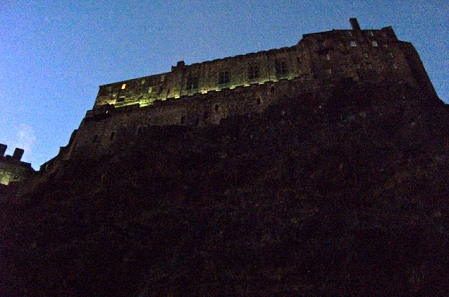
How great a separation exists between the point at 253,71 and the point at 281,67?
11.3 ft

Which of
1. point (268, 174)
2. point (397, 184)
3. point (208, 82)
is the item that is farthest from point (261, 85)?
point (397, 184)

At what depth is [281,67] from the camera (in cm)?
4591

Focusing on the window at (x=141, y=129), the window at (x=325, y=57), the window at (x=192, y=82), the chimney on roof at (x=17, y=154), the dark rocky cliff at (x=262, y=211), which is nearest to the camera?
the dark rocky cliff at (x=262, y=211)

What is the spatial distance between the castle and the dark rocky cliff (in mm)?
3005

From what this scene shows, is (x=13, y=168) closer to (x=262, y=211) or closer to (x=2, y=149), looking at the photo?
(x=2, y=149)

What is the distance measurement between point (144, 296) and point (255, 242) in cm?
828

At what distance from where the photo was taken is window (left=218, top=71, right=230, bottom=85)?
47.0 m

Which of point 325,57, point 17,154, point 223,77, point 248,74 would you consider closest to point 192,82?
point 223,77

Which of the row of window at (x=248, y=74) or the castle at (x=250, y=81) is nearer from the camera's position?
the castle at (x=250, y=81)

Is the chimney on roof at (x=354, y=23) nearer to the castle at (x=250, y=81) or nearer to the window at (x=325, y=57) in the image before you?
the castle at (x=250, y=81)

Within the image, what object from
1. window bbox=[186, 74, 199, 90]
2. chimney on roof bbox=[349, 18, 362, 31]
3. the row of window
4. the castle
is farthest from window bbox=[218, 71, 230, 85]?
chimney on roof bbox=[349, 18, 362, 31]

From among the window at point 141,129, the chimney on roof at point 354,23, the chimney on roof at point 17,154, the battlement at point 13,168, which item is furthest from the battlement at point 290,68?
the chimney on roof at point 17,154

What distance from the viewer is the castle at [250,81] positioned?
41.8 metres

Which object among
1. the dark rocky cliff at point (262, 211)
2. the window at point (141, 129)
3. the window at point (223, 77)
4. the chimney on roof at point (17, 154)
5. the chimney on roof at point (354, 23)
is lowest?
the dark rocky cliff at point (262, 211)
